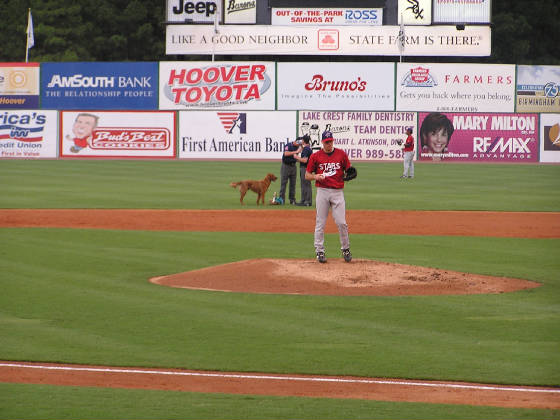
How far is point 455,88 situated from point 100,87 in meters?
18.8

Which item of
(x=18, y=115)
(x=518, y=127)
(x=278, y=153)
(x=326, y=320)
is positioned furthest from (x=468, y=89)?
(x=326, y=320)

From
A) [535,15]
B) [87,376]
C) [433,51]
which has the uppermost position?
[535,15]

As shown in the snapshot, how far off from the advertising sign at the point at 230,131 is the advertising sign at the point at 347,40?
329 inches

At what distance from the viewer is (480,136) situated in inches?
1983

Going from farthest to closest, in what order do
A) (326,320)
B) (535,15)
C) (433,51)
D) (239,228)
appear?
1. (535,15)
2. (433,51)
3. (239,228)
4. (326,320)

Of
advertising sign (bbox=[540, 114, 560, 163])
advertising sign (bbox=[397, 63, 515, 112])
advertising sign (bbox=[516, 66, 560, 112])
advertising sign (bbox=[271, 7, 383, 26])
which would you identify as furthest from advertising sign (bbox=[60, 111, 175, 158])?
advertising sign (bbox=[540, 114, 560, 163])

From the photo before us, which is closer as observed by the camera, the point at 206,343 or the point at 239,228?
the point at 206,343

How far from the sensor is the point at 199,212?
24219mm

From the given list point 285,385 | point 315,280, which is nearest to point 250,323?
point 285,385

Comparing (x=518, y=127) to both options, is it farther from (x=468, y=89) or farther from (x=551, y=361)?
(x=551, y=361)

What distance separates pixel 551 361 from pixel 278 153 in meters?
40.7

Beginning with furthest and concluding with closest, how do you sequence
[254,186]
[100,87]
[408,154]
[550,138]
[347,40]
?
[347,40], [100,87], [550,138], [408,154], [254,186]

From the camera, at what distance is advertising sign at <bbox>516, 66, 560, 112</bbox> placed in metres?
52.0

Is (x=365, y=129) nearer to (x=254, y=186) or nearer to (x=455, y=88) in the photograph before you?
(x=455, y=88)
